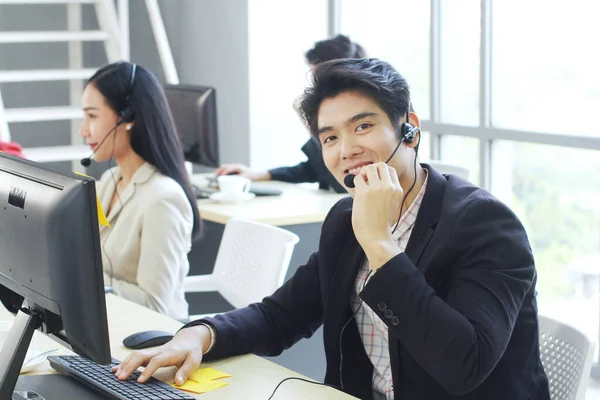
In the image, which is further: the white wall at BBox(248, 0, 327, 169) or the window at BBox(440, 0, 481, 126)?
Result: the white wall at BBox(248, 0, 327, 169)

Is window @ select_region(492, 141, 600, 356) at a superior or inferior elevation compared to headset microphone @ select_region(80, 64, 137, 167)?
inferior

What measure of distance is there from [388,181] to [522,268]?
28 centimetres

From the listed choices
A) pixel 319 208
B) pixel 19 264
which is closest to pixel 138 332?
pixel 19 264

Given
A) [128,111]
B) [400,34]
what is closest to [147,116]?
[128,111]

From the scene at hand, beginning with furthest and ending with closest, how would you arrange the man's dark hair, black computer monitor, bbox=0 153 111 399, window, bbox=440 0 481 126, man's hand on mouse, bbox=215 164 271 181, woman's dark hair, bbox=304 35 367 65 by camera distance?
window, bbox=440 0 481 126 < man's hand on mouse, bbox=215 164 271 181 < woman's dark hair, bbox=304 35 367 65 < the man's dark hair < black computer monitor, bbox=0 153 111 399

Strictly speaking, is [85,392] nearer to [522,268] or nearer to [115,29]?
[522,268]

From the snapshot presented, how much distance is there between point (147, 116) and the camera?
271cm

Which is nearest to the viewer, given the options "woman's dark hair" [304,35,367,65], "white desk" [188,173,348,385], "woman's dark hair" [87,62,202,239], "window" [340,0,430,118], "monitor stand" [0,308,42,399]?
"monitor stand" [0,308,42,399]

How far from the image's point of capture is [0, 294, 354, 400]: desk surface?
5.34 feet

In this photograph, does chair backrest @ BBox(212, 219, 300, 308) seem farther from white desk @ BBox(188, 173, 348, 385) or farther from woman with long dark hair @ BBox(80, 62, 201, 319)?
white desk @ BBox(188, 173, 348, 385)

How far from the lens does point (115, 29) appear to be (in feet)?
17.4

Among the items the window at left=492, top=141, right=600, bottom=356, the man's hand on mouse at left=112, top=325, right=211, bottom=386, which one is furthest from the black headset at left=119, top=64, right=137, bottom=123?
the window at left=492, top=141, right=600, bottom=356

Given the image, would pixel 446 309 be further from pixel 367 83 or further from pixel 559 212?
pixel 559 212

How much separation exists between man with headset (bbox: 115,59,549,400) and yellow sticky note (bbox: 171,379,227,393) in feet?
0.08
